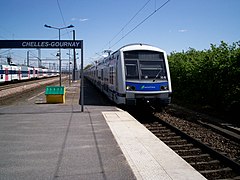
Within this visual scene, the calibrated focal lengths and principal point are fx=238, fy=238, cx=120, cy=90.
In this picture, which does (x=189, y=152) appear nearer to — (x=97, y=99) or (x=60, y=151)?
(x=60, y=151)

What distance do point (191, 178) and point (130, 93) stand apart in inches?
247

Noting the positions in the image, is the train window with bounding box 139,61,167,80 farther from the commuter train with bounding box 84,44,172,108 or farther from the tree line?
the tree line

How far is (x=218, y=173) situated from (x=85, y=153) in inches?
111

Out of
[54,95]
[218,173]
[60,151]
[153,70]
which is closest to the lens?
[218,173]

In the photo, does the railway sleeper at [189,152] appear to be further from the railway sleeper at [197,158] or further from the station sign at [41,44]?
the station sign at [41,44]

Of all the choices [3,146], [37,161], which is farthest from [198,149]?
[3,146]

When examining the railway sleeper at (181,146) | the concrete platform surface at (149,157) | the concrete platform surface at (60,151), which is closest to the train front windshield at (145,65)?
the concrete platform surface at (60,151)

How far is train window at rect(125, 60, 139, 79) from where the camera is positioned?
1047 centimetres

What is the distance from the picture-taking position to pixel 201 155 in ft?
19.5

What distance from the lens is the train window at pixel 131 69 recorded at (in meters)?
10.5

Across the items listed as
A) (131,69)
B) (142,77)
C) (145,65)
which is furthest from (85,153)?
(145,65)

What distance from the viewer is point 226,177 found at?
15.5 ft

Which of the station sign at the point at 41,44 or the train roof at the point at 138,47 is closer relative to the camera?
the station sign at the point at 41,44

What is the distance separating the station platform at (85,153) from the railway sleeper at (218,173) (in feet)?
1.58
